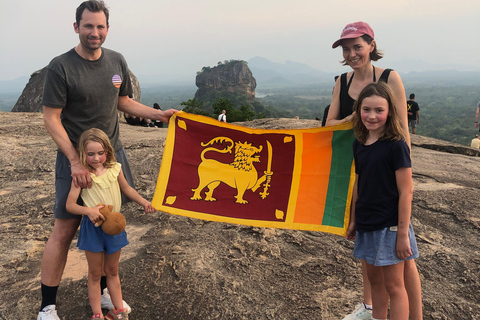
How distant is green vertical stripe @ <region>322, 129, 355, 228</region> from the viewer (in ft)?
9.59

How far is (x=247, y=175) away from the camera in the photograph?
318cm

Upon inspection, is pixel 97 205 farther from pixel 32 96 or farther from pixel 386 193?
pixel 32 96

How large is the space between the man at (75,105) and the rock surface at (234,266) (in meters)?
0.46

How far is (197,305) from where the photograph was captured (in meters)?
2.88

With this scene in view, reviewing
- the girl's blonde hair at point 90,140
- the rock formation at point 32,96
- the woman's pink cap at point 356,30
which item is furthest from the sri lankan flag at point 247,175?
the rock formation at point 32,96

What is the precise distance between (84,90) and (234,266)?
2.00m

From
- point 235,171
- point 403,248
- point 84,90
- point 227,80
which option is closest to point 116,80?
point 84,90

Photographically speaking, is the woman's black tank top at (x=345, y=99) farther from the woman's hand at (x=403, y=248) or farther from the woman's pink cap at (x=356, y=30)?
the woman's hand at (x=403, y=248)

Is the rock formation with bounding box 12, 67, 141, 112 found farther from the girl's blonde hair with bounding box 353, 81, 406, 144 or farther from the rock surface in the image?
the girl's blonde hair with bounding box 353, 81, 406, 144

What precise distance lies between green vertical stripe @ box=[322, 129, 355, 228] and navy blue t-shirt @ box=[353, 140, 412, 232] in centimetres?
69

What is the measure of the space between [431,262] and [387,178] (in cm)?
186

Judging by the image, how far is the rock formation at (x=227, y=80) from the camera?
109 metres

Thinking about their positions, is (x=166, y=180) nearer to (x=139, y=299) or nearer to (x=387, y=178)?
(x=139, y=299)

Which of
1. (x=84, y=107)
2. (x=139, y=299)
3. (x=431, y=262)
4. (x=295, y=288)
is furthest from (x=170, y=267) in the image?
(x=431, y=262)
